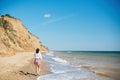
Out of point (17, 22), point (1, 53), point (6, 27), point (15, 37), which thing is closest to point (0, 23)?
point (6, 27)

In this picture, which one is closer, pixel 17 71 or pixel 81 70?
pixel 17 71

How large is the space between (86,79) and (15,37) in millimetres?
43102

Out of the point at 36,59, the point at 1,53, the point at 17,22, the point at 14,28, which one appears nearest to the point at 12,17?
the point at 17,22

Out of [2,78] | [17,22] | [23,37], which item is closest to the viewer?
[2,78]

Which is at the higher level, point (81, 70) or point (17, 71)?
point (17, 71)

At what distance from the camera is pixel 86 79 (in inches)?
423

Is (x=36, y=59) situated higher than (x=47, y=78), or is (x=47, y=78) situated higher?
(x=36, y=59)

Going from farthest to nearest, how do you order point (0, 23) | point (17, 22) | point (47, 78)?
1. point (17, 22)
2. point (0, 23)
3. point (47, 78)

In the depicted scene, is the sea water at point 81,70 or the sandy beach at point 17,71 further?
the sea water at point 81,70

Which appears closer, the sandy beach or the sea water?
the sandy beach

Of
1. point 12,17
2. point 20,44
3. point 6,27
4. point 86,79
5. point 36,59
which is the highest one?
point 12,17

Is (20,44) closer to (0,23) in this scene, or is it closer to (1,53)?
(0,23)

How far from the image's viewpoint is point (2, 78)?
30.5ft

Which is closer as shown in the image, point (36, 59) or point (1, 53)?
point (36, 59)
